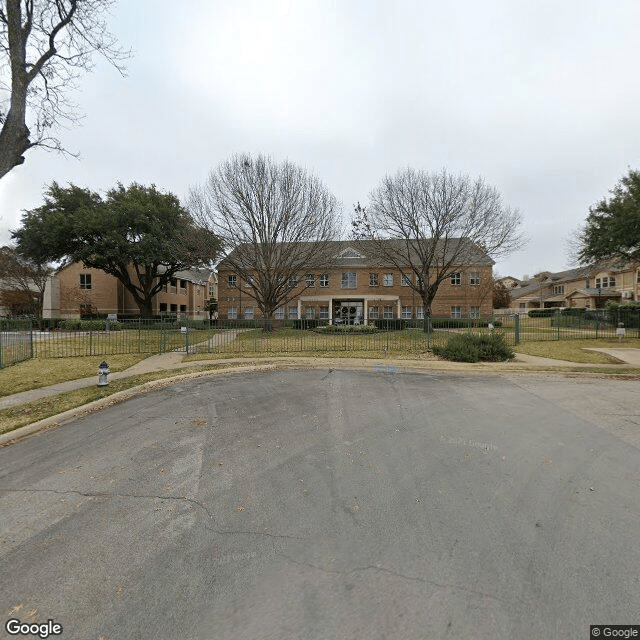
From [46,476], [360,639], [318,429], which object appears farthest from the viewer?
[318,429]

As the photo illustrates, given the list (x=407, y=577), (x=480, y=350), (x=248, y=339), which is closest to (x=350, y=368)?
(x=480, y=350)

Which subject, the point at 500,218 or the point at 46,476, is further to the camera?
the point at 500,218

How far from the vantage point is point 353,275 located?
41.9 meters

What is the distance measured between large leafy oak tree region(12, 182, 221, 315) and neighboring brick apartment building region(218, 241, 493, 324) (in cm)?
767

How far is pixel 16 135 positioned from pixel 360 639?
11.3 meters

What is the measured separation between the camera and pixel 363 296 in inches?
1556

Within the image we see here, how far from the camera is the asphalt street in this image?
2.21 m

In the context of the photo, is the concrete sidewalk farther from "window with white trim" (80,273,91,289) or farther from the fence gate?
"window with white trim" (80,273,91,289)

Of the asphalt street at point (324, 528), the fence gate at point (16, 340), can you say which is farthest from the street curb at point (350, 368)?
the fence gate at point (16, 340)

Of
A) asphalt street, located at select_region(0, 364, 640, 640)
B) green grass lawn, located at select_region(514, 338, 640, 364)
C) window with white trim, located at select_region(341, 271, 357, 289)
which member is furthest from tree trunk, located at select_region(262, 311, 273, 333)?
asphalt street, located at select_region(0, 364, 640, 640)

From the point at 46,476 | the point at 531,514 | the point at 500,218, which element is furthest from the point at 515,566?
the point at 500,218

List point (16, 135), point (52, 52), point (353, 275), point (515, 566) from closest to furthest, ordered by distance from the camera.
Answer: point (515, 566) < point (16, 135) < point (52, 52) < point (353, 275)

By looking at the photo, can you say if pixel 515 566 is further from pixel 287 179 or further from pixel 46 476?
pixel 287 179

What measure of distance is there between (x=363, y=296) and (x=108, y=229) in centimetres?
2672
